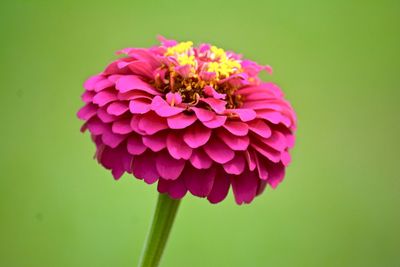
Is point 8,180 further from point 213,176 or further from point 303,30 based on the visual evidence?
point 303,30

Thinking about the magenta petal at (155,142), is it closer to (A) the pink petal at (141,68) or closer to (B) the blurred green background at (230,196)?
(A) the pink petal at (141,68)

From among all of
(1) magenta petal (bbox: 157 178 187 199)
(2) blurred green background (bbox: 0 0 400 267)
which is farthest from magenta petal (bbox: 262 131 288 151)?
(2) blurred green background (bbox: 0 0 400 267)

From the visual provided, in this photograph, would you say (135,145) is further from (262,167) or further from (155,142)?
(262,167)

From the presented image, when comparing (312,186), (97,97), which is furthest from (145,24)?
(97,97)

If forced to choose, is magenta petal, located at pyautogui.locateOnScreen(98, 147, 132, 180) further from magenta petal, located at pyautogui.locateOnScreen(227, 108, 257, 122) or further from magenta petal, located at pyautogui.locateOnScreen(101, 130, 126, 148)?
magenta petal, located at pyautogui.locateOnScreen(227, 108, 257, 122)

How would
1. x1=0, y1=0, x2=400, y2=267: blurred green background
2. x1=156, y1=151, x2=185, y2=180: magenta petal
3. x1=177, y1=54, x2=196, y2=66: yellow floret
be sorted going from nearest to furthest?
x1=156, y1=151, x2=185, y2=180: magenta petal → x1=177, y1=54, x2=196, y2=66: yellow floret → x1=0, y1=0, x2=400, y2=267: blurred green background

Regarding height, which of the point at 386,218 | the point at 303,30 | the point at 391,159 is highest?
the point at 303,30

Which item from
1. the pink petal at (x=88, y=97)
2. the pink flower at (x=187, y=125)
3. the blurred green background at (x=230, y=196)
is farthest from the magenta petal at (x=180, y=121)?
the blurred green background at (x=230, y=196)

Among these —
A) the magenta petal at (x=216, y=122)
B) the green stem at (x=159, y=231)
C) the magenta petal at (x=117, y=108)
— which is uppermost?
the magenta petal at (x=216, y=122)
